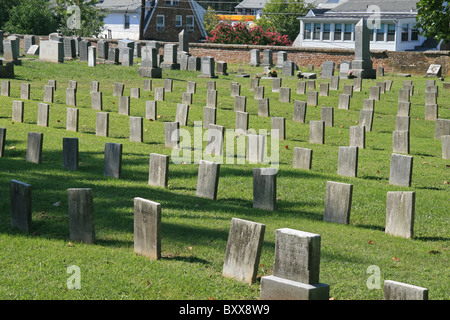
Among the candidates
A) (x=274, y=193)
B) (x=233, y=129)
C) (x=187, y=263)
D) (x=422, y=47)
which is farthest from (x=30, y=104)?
(x=422, y=47)

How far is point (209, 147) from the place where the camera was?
46.4 ft

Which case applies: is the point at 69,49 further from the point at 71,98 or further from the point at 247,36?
the point at 71,98

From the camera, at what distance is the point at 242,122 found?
1681cm

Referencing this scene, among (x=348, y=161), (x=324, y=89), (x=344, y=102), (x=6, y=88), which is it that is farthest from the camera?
(x=324, y=89)

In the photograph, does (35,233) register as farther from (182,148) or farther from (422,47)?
(422,47)

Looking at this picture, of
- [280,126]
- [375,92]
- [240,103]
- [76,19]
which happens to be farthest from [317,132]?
[76,19]

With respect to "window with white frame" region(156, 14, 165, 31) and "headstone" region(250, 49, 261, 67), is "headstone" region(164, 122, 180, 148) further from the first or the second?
"window with white frame" region(156, 14, 165, 31)

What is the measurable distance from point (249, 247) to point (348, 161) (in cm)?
582

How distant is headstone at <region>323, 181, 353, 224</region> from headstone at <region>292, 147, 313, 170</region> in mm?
3182

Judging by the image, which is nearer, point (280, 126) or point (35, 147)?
point (35, 147)

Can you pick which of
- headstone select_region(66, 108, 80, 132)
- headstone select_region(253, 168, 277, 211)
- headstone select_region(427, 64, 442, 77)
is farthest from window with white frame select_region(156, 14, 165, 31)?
headstone select_region(253, 168, 277, 211)

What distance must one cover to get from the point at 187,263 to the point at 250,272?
848 millimetres

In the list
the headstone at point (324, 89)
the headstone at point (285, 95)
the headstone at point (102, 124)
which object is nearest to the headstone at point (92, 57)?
the headstone at point (324, 89)

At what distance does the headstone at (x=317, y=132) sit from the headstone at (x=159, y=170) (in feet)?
20.2
